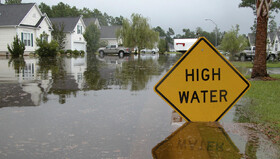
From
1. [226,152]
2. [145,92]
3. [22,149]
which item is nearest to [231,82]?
[226,152]

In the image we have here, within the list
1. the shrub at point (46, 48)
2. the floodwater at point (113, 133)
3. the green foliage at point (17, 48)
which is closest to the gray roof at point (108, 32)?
the shrub at point (46, 48)

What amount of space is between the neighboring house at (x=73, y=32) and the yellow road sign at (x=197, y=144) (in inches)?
1906

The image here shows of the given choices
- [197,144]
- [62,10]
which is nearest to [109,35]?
[62,10]

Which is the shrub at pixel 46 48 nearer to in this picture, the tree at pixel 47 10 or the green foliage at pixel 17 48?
the green foliage at pixel 17 48

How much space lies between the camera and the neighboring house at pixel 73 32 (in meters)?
51.7

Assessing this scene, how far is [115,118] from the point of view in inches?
234

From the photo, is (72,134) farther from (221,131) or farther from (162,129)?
(221,131)

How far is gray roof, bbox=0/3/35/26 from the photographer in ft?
124

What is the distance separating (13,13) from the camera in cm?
3972

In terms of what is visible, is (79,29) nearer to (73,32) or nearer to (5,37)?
(73,32)

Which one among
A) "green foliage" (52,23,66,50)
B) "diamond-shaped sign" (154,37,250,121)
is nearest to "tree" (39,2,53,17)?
"green foliage" (52,23,66,50)

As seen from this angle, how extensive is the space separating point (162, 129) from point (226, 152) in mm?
1395

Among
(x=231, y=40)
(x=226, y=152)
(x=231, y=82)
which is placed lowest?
(x=226, y=152)

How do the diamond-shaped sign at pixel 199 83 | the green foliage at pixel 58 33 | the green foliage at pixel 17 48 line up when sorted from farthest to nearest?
the green foliage at pixel 58 33 → the green foliage at pixel 17 48 → the diamond-shaped sign at pixel 199 83
